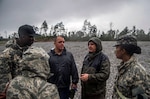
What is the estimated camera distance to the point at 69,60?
19.9 ft

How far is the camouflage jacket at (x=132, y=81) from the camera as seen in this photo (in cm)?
388

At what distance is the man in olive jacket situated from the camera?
5.57m

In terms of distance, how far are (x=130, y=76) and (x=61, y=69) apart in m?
2.23

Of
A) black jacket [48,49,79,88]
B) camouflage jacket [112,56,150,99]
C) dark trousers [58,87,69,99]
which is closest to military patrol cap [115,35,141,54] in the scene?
camouflage jacket [112,56,150,99]

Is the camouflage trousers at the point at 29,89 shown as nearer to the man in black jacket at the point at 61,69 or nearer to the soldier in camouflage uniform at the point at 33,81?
the soldier in camouflage uniform at the point at 33,81

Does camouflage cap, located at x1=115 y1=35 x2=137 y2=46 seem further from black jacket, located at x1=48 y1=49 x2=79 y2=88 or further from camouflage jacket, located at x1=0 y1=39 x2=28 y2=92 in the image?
black jacket, located at x1=48 y1=49 x2=79 y2=88

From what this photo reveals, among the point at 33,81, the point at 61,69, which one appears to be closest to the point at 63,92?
the point at 61,69

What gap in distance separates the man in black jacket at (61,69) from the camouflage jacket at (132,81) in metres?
1.95

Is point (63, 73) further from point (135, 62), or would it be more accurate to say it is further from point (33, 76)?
point (33, 76)

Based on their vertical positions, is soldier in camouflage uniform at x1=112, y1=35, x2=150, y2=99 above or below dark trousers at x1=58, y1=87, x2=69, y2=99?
above

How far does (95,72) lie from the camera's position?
18.6 feet

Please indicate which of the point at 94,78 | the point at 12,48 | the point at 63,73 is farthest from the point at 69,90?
the point at 12,48

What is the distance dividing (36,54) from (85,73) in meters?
2.80

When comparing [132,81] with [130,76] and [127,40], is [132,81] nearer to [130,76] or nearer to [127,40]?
[130,76]
